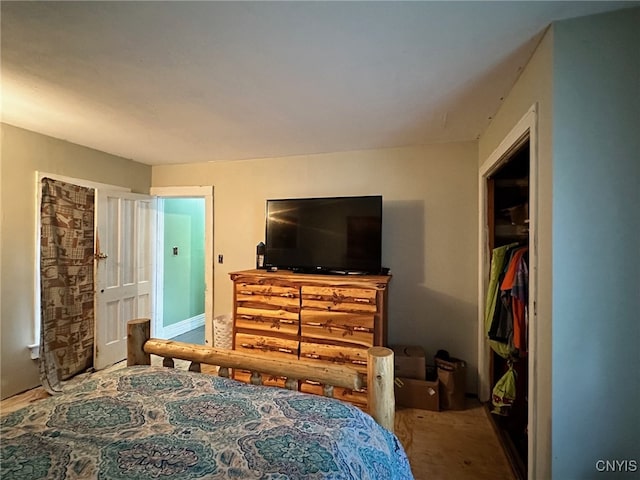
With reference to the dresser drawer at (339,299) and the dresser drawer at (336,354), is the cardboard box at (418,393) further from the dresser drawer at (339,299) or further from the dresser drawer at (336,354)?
the dresser drawer at (339,299)

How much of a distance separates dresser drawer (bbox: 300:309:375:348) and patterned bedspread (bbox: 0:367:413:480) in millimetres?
1156

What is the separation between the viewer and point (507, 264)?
2.25m

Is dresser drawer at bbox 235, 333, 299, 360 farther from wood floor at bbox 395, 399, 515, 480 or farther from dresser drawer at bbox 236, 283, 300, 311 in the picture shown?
wood floor at bbox 395, 399, 515, 480

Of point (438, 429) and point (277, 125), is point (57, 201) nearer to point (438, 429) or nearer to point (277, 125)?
point (277, 125)

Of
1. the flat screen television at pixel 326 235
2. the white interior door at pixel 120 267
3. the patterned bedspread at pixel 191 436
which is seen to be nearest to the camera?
the patterned bedspread at pixel 191 436

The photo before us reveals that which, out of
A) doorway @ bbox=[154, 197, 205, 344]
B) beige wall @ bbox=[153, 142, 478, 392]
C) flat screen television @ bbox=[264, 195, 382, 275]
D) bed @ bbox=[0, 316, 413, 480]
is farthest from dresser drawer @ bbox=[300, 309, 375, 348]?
doorway @ bbox=[154, 197, 205, 344]

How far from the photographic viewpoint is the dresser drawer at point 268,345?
105 inches

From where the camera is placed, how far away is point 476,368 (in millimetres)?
Result: 2836

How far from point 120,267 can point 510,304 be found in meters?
3.80

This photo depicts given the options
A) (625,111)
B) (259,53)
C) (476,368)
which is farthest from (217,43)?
(476,368)

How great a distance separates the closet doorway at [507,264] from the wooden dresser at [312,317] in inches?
34.3

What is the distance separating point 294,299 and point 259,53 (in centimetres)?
182

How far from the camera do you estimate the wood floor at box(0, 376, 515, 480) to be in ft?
6.23

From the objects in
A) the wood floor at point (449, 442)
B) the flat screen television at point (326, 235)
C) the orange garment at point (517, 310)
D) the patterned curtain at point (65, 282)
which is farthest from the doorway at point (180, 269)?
the orange garment at point (517, 310)
